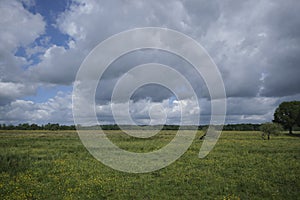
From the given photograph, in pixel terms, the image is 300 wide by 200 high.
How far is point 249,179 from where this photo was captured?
598 inches

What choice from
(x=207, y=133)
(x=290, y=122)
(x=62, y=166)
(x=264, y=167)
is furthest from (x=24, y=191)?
(x=290, y=122)

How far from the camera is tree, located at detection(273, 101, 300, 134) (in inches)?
3042

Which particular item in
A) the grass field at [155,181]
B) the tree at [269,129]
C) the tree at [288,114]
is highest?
the tree at [288,114]

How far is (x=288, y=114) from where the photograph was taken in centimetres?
8019

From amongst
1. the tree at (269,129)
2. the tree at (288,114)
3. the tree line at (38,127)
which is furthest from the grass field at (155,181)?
the tree line at (38,127)

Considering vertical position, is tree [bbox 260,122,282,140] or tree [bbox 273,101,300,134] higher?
tree [bbox 273,101,300,134]

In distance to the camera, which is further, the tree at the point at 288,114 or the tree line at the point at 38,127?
the tree line at the point at 38,127

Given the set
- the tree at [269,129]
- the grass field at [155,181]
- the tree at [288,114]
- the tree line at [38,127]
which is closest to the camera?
the grass field at [155,181]

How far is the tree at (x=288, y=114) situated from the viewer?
7726 centimetres

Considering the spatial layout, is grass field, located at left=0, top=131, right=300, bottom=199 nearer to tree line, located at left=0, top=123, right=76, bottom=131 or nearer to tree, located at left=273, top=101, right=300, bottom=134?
tree, located at left=273, top=101, right=300, bottom=134

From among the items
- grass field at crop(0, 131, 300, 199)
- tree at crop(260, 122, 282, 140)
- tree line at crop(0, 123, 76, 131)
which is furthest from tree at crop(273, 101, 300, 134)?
tree line at crop(0, 123, 76, 131)

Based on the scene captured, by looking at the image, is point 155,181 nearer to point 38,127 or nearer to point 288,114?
point 288,114

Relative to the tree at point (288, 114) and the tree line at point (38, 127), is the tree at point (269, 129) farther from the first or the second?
the tree line at point (38, 127)

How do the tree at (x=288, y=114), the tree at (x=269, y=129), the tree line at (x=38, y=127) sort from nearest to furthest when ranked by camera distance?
the tree at (x=269, y=129), the tree at (x=288, y=114), the tree line at (x=38, y=127)
